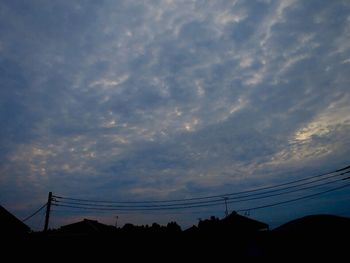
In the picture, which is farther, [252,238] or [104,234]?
[252,238]

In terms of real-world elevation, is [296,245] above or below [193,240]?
below

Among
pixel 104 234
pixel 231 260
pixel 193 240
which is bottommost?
pixel 231 260

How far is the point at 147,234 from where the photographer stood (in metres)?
21.7

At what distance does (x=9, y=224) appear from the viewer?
2531cm

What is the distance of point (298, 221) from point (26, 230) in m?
26.6

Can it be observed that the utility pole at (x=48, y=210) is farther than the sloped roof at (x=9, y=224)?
Yes

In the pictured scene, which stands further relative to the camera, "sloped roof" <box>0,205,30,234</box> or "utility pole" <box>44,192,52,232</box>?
"utility pole" <box>44,192,52,232</box>

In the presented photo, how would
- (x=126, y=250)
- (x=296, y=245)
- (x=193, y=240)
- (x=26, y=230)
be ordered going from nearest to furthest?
(x=126, y=250) < (x=193, y=240) < (x=296, y=245) < (x=26, y=230)

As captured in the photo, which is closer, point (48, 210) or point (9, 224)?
point (9, 224)

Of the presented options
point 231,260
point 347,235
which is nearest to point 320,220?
point 347,235

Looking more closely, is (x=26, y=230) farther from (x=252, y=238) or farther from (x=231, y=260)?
(x=252, y=238)

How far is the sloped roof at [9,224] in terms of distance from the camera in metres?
24.9

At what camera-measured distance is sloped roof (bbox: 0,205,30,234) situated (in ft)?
81.6

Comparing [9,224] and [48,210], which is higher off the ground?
[48,210]
